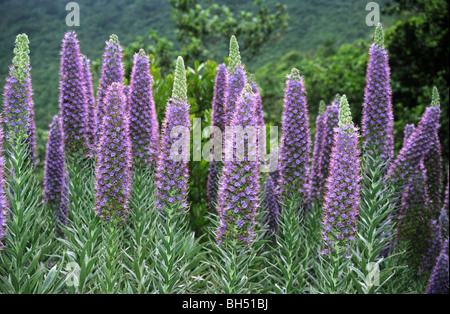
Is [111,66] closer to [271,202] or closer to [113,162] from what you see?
[113,162]

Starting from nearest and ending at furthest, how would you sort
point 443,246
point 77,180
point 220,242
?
point 220,242 → point 77,180 → point 443,246

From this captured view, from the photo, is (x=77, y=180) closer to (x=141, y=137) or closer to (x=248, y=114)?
(x=141, y=137)


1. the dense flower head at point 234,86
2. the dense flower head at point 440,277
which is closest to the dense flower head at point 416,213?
the dense flower head at point 440,277

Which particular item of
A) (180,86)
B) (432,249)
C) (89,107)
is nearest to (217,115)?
(89,107)

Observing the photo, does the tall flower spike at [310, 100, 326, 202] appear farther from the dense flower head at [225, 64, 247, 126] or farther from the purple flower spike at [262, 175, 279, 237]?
the dense flower head at [225, 64, 247, 126]

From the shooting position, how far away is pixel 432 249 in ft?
17.9

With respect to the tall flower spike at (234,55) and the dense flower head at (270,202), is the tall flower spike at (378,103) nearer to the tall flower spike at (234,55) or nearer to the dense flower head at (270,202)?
the dense flower head at (270,202)

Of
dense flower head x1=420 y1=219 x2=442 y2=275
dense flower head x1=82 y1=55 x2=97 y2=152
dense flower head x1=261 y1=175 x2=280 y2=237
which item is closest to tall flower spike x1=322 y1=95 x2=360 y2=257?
dense flower head x1=261 y1=175 x2=280 y2=237

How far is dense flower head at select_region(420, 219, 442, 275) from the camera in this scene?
5.38m

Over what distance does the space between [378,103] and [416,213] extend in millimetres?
1696

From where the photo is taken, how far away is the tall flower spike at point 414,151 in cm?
498

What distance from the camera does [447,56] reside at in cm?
1088
